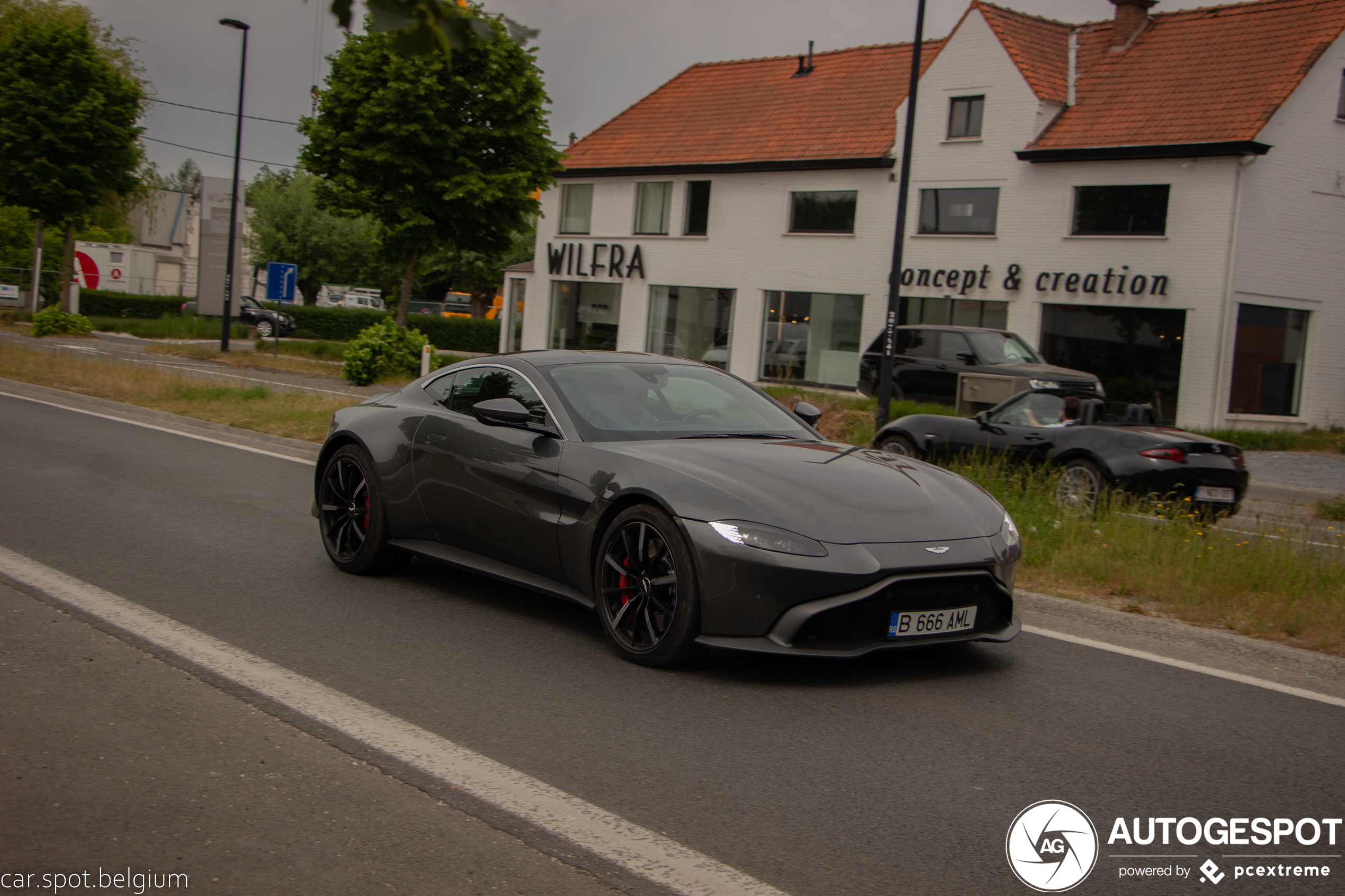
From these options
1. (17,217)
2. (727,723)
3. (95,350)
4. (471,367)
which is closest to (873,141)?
(95,350)

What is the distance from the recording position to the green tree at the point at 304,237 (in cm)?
6531

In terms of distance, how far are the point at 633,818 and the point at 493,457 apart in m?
2.85

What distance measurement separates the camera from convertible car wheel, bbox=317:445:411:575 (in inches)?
272

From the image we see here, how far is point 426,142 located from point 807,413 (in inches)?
924

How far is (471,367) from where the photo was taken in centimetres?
693

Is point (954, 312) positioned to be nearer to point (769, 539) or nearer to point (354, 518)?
point (354, 518)

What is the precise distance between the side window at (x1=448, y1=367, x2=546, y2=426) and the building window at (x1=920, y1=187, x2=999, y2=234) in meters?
23.6

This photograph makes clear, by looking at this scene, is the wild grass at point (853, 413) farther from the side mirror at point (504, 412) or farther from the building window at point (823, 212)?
the side mirror at point (504, 412)

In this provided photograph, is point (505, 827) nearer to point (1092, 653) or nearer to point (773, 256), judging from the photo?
point (1092, 653)

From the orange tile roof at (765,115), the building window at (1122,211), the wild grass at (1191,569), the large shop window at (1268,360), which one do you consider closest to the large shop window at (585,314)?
the orange tile roof at (765,115)

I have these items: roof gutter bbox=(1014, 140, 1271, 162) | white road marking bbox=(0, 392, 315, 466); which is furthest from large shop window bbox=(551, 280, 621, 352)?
white road marking bbox=(0, 392, 315, 466)

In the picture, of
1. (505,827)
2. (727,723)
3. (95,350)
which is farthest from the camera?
(95,350)

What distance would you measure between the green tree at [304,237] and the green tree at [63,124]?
27990mm

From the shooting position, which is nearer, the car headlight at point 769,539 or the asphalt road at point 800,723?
the asphalt road at point 800,723
